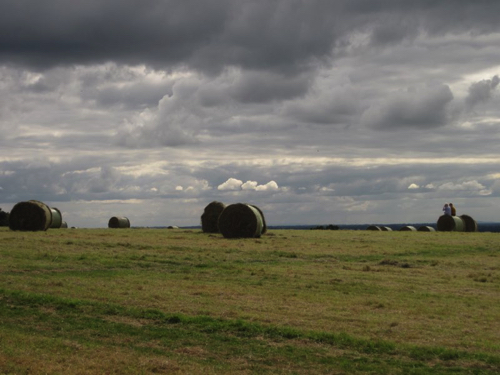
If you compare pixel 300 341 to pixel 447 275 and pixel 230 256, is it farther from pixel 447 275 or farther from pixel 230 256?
pixel 230 256

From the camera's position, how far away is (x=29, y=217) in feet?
144

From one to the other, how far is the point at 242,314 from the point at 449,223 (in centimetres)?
4609

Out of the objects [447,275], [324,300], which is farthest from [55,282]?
[447,275]

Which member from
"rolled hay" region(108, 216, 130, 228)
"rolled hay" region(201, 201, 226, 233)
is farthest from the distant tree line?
"rolled hay" region(201, 201, 226, 233)

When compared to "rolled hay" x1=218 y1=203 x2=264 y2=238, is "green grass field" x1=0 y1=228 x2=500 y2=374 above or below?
below

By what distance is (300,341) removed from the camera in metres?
12.8

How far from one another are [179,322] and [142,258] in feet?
40.9

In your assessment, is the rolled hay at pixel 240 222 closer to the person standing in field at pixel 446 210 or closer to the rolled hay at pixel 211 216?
the rolled hay at pixel 211 216

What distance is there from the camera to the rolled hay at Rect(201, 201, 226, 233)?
49062 millimetres

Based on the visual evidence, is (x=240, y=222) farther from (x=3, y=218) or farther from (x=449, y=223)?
(x=3, y=218)

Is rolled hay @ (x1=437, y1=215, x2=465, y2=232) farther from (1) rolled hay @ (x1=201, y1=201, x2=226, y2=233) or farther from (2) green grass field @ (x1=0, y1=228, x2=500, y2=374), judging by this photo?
(2) green grass field @ (x1=0, y1=228, x2=500, y2=374)

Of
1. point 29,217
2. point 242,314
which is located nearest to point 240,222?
point 29,217

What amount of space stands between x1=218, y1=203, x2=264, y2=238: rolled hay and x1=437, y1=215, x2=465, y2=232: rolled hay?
23733mm

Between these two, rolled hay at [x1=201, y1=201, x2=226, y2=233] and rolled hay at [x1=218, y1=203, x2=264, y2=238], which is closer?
rolled hay at [x1=218, y1=203, x2=264, y2=238]
